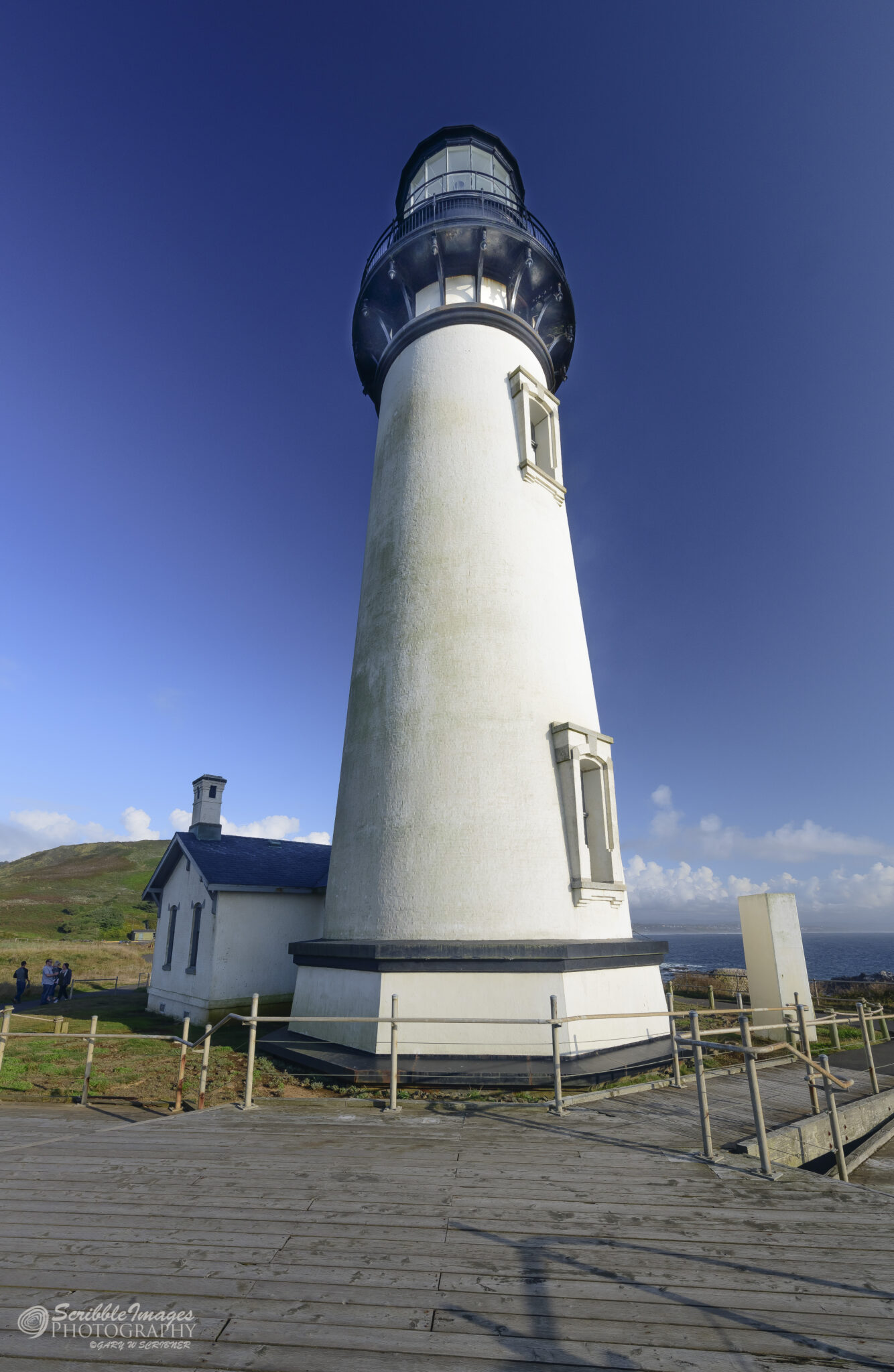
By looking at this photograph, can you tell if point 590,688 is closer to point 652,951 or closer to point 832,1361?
point 652,951

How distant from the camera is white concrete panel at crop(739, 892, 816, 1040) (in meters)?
13.5

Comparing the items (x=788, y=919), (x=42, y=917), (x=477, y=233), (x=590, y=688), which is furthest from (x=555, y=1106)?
(x=42, y=917)

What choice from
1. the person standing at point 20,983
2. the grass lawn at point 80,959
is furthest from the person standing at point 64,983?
the grass lawn at point 80,959

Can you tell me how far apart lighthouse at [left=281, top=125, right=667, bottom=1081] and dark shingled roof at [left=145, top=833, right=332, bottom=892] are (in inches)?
236

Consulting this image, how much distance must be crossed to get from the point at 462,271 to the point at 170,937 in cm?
1922

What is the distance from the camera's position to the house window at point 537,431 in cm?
1316

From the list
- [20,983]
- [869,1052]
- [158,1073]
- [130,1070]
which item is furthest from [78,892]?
[869,1052]

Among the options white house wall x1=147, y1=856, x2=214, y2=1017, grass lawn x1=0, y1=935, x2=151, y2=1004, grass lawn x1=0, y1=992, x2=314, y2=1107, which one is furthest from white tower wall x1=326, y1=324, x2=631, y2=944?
grass lawn x1=0, y1=935, x2=151, y2=1004

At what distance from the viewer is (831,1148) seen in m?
8.12

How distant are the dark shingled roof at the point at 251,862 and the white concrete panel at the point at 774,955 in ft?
31.9

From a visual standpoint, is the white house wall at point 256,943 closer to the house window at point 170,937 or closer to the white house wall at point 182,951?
the white house wall at point 182,951

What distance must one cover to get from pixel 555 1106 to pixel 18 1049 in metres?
12.1

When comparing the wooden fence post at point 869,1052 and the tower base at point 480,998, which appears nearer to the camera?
the tower base at point 480,998

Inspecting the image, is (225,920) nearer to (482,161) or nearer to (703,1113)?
(703,1113)
